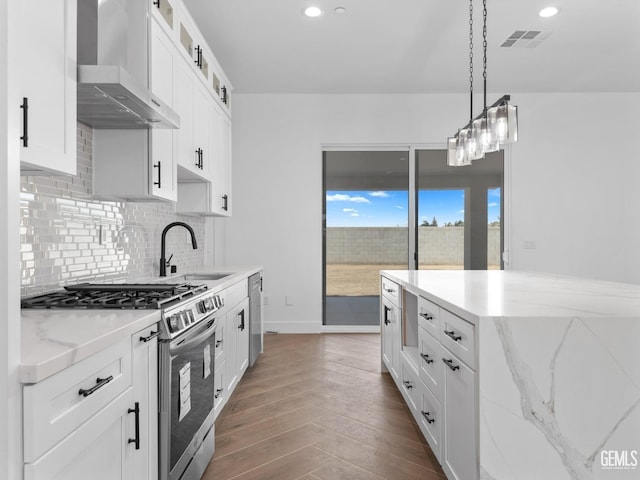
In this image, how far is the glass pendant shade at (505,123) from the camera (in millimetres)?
2441

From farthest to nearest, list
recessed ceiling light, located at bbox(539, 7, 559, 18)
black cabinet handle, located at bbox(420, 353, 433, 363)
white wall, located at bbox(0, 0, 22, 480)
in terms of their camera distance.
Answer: recessed ceiling light, located at bbox(539, 7, 559, 18)
black cabinet handle, located at bbox(420, 353, 433, 363)
white wall, located at bbox(0, 0, 22, 480)

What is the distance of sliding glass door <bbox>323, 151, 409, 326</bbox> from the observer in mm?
5367

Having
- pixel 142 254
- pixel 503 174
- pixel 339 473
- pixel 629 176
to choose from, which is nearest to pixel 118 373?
pixel 339 473

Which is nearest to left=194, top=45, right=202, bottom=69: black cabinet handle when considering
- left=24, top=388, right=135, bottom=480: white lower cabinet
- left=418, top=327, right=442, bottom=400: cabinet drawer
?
left=418, top=327, right=442, bottom=400: cabinet drawer

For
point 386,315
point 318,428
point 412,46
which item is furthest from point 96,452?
point 412,46

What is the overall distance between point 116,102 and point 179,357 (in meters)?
1.14

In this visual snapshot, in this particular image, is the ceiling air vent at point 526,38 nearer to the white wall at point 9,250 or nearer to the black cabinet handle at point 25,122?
the black cabinet handle at point 25,122

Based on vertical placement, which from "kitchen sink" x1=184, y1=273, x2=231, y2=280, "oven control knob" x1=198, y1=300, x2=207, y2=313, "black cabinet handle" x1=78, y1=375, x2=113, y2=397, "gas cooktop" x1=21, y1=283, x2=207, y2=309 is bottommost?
"black cabinet handle" x1=78, y1=375, x2=113, y2=397

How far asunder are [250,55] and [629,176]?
482cm

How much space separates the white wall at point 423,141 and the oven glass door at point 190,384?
121 inches

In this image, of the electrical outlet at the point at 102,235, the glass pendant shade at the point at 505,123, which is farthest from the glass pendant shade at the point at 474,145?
the electrical outlet at the point at 102,235

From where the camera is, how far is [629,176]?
207 inches

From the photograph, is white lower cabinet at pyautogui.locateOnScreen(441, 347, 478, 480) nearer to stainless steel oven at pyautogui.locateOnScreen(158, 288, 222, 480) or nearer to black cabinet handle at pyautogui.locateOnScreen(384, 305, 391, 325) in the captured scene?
stainless steel oven at pyautogui.locateOnScreen(158, 288, 222, 480)

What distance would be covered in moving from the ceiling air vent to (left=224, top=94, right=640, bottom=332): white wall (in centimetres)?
132
